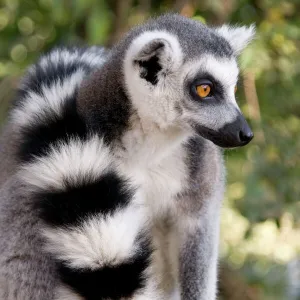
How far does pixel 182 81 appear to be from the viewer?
272 cm

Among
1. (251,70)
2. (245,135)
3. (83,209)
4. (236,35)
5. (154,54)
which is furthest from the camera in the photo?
(251,70)

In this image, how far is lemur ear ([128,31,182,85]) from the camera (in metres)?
2.67

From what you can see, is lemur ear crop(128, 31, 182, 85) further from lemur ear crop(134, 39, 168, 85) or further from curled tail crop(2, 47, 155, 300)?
curled tail crop(2, 47, 155, 300)

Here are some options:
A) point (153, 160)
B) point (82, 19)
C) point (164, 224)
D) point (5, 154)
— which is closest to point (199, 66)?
point (153, 160)

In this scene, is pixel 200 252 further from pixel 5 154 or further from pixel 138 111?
pixel 5 154

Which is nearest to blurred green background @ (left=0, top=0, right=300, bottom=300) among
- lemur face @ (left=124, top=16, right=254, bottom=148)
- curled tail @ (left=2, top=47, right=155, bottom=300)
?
lemur face @ (left=124, top=16, right=254, bottom=148)

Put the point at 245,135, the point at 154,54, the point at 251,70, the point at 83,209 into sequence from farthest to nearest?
the point at 251,70 → the point at 154,54 → the point at 245,135 → the point at 83,209

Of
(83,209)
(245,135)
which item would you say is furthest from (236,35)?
(83,209)

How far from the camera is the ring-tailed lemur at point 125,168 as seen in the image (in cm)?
228

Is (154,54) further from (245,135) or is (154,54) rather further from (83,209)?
(83,209)

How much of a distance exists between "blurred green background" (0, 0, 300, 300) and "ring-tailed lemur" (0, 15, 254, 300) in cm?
101

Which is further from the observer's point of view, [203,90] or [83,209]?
[203,90]

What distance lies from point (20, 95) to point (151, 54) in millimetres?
650

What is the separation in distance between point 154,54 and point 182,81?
5.6 inches
